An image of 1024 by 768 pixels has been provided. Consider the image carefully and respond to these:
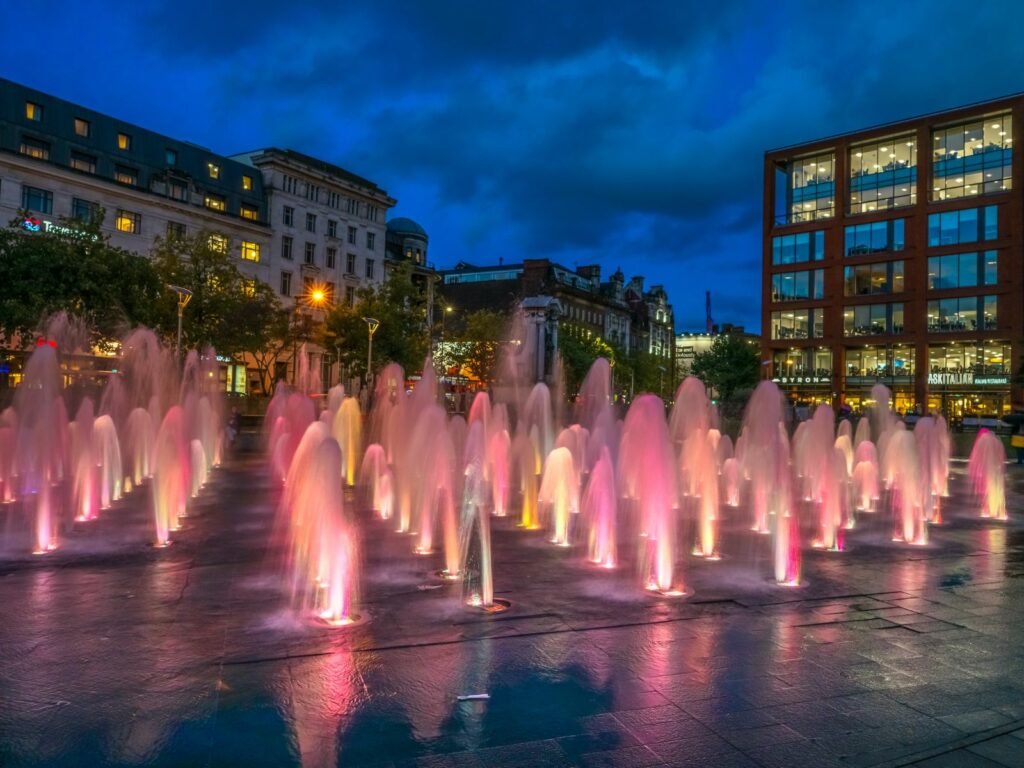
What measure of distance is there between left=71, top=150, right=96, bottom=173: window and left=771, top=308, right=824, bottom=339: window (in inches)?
2287

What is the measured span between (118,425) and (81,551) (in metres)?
21.5

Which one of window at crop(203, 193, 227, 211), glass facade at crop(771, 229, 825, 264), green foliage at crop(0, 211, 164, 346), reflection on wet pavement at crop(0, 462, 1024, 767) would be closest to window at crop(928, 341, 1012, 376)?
glass facade at crop(771, 229, 825, 264)

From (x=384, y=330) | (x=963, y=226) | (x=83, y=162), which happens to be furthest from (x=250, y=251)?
(x=963, y=226)

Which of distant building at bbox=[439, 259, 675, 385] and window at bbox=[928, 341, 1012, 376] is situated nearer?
window at bbox=[928, 341, 1012, 376]

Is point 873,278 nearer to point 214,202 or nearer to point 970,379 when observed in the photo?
point 970,379

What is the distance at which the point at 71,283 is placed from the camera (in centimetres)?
3375

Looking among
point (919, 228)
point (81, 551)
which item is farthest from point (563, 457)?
point (919, 228)

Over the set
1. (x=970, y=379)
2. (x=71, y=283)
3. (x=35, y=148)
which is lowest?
(x=970, y=379)

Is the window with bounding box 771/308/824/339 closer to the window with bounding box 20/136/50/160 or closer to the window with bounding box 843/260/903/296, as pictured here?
the window with bounding box 843/260/903/296

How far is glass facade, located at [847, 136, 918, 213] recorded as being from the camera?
208 ft

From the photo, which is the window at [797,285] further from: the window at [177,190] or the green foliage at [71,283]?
the green foliage at [71,283]

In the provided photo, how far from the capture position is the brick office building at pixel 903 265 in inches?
2314

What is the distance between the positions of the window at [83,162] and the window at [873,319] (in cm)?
6191

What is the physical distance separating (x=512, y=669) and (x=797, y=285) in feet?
227
